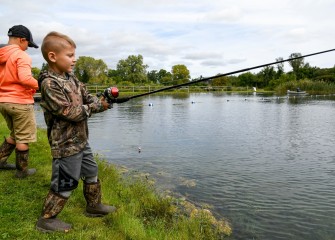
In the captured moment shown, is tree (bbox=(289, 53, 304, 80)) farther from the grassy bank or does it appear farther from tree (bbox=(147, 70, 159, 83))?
the grassy bank

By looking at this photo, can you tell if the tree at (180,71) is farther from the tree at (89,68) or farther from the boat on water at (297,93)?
the boat on water at (297,93)

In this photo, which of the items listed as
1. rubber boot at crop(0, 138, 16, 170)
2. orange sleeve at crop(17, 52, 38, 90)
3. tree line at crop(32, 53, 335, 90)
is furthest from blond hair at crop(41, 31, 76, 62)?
tree line at crop(32, 53, 335, 90)

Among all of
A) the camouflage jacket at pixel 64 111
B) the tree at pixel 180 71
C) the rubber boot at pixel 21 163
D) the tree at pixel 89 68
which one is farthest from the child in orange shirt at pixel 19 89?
the tree at pixel 180 71

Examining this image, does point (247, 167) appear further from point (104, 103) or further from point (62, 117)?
point (62, 117)

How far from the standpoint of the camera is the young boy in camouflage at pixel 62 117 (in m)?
3.98

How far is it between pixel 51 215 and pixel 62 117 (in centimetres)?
122

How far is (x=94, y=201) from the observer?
4766mm

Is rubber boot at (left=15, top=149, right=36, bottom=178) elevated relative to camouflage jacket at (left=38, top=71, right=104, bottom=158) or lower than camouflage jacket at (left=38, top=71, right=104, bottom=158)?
lower

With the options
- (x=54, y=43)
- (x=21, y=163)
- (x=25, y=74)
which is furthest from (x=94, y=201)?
(x=25, y=74)

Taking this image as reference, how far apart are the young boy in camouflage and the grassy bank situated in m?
0.32

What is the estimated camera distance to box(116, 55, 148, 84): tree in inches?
4016

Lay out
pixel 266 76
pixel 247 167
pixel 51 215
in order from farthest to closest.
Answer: pixel 266 76, pixel 247 167, pixel 51 215

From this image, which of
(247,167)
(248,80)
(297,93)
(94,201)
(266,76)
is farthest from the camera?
(248,80)

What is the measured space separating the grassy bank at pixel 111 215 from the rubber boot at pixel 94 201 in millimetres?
99
